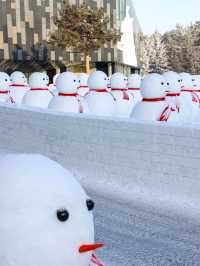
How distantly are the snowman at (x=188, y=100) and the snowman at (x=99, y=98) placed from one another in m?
1.77

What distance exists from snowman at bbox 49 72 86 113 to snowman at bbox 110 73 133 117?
1977mm

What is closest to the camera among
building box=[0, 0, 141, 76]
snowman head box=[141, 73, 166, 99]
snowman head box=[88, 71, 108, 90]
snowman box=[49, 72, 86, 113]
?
snowman head box=[141, 73, 166, 99]

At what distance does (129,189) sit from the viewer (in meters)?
7.08

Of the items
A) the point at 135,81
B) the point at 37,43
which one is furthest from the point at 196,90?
the point at 37,43

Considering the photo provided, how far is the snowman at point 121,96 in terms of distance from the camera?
42.2 ft

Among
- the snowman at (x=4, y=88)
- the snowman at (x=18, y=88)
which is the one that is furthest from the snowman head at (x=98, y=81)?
the snowman at (x=18, y=88)

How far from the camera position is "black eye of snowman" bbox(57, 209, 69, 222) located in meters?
2.57

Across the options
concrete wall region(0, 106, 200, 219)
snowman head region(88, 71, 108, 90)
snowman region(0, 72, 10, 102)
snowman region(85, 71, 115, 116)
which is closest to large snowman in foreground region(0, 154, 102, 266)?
concrete wall region(0, 106, 200, 219)

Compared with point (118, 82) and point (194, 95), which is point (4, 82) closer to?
point (118, 82)

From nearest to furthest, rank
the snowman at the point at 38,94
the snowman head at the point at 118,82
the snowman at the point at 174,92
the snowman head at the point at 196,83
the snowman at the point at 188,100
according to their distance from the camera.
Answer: the snowman at the point at 174,92 < the snowman at the point at 188,100 < the snowman at the point at 38,94 < the snowman head at the point at 118,82 < the snowman head at the point at 196,83

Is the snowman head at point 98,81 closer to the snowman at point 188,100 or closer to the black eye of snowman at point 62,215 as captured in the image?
the snowman at point 188,100

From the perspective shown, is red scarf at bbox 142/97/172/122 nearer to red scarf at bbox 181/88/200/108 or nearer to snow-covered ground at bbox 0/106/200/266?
snow-covered ground at bbox 0/106/200/266

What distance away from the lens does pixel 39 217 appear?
2543 millimetres

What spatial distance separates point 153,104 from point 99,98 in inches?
114
